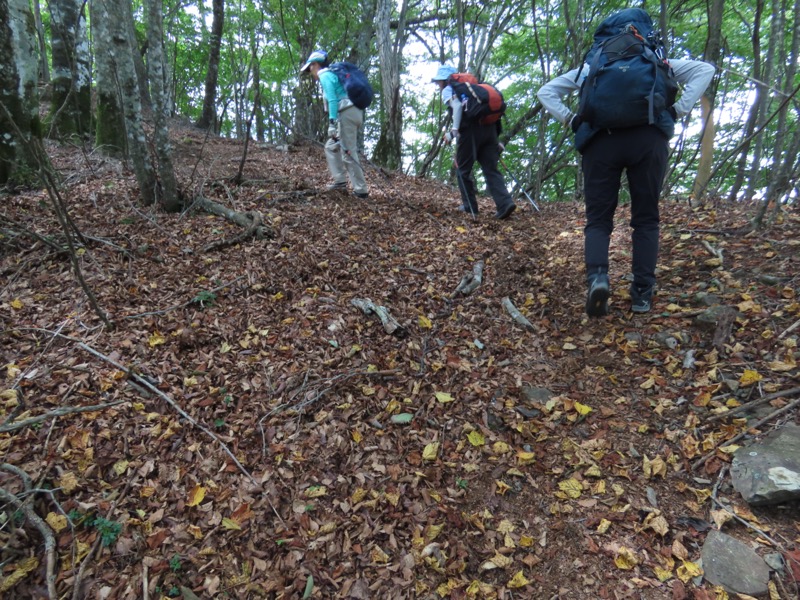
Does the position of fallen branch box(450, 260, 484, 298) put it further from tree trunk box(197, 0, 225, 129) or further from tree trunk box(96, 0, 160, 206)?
tree trunk box(197, 0, 225, 129)

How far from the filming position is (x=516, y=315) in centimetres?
423

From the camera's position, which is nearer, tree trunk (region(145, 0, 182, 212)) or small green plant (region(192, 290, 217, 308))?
small green plant (region(192, 290, 217, 308))

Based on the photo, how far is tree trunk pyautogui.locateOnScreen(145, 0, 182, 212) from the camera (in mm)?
4535

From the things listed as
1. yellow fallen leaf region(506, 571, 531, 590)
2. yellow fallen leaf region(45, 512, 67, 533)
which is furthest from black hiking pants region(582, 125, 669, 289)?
yellow fallen leaf region(45, 512, 67, 533)

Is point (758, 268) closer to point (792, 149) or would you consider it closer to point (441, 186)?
point (792, 149)

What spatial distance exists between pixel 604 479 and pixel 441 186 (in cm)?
817

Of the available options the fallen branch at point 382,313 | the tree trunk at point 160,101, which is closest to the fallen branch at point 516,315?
the fallen branch at point 382,313

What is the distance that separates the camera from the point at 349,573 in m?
2.30

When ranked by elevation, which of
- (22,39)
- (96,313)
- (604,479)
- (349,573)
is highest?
(22,39)

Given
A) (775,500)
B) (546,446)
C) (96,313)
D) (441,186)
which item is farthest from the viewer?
(441,186)

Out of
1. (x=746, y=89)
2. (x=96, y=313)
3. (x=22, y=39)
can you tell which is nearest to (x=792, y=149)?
(x=96, y=313)

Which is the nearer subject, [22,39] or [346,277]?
[346,277]

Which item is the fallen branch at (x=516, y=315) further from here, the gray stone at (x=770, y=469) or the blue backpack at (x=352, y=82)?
the blue backpack at (x=352, y=82)

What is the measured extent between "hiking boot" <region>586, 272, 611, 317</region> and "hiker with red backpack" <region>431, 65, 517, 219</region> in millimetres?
3140
